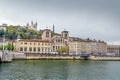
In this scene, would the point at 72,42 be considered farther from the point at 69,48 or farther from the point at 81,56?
the point at 81,56

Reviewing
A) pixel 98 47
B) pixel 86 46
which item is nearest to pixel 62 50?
pixel 86 46

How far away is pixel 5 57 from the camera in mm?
87562

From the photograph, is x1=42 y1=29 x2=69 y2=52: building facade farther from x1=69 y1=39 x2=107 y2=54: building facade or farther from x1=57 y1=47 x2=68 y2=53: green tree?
x1=69 y1=39 x2=107 y2=54: building facade

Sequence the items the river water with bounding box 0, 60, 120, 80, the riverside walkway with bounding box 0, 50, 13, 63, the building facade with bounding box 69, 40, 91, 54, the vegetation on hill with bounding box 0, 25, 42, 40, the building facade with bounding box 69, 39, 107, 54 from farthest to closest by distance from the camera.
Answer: the vegetation on hill with bounding box 0, 25, 42, 40
the building facade with bounding box 69, 39, 107, 54
the building facade with bounding box 69, 40, 91, 54
the riverside walkway with bounding box 0, 50, 13, 63
the river water with bounding box 0, 60, 120, 80

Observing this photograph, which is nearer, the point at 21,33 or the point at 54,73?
the point at 54,73

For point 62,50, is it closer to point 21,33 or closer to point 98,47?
point 21,33

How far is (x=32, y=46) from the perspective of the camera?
137 m

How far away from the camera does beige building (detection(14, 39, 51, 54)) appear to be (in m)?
135

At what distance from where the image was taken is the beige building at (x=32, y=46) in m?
135

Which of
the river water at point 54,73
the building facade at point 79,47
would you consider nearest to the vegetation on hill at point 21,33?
the building facade at point 79,47

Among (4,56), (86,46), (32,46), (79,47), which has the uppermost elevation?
(86,46)

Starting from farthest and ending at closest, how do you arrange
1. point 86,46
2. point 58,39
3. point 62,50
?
point 86,46, point 58,39, point 62,50

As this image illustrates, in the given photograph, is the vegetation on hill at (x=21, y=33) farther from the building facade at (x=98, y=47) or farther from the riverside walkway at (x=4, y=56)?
the riverside walkway at (x=4, y=56)

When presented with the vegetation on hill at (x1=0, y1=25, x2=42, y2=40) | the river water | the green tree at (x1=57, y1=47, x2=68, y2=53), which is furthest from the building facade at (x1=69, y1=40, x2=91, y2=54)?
the river water
